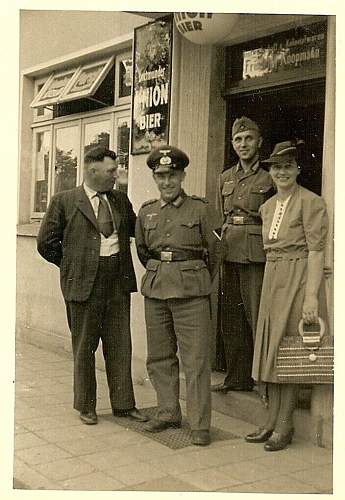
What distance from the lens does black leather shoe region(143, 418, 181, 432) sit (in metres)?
4.85

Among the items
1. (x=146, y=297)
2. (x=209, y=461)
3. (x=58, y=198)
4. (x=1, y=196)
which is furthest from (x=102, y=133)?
(x=209, y=461)

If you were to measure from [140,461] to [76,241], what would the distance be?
1.61 meters

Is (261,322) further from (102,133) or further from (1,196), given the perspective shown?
(102,133)

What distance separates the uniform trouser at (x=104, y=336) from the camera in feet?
16.7

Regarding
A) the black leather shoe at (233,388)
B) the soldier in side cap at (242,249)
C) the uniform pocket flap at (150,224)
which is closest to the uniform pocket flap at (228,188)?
the soldier in side cap at (242,249)

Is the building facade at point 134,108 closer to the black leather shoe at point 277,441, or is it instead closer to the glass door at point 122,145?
the glass door at point 122,145

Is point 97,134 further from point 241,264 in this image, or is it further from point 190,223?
point 190,223

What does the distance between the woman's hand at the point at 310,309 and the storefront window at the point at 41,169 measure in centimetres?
457

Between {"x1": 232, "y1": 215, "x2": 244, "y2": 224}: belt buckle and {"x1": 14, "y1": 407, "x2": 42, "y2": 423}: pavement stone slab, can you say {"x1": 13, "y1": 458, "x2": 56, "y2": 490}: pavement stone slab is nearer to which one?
{"x1": 14, "y1": 407, "x2": 42, "y2": 423}: pavement stone slab

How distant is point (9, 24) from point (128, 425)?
2.77m

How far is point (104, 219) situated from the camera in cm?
510

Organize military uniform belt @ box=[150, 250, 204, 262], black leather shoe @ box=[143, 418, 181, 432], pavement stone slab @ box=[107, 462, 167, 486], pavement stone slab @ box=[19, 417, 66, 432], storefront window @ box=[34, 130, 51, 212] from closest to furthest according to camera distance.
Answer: pavement stone slab @ box=[107, 462, 167, 486] → military uniform belt @ box=[150, 250, 204, 262] → black leather shoe @ box=[143, 418, 181, 432] → pavement stone slab @ box=[19, 417, 66, 432] → storefront window @ box=[34, 130, 51, 212]

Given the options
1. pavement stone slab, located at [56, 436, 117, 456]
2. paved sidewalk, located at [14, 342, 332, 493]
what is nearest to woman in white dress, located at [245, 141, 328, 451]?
paved sidewalk, located at [14, 342, 332, 493]

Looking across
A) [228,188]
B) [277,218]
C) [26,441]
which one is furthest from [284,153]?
[26,441]
